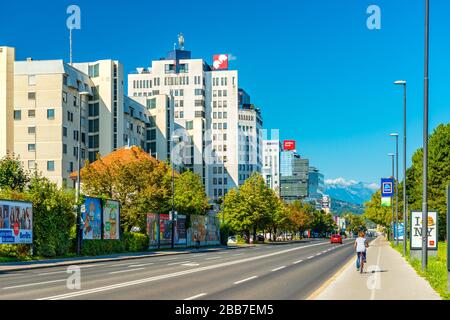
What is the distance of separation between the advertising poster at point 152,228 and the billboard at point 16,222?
18426mm

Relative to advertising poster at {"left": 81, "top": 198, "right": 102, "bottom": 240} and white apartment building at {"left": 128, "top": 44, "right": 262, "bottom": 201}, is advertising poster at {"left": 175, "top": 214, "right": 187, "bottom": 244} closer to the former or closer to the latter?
advertising poster at {"left": 81, "top": 198, "right": 102, "bottom": 240}

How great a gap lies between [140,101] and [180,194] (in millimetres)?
62551

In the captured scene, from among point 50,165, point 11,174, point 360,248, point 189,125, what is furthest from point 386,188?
point 189,125

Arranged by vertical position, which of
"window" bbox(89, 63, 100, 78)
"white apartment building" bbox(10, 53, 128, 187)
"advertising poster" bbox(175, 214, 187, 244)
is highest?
"window" bbox(89, 63, 100, 78)

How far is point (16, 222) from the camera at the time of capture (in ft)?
122

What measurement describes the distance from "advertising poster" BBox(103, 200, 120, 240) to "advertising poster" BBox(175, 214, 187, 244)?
1390cm

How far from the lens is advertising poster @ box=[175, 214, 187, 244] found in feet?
212

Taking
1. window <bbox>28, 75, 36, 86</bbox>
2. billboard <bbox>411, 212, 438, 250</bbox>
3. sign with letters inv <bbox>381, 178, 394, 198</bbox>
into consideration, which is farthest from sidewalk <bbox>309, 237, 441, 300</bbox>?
window <bbox>28, 75, 36, 86</bbox>

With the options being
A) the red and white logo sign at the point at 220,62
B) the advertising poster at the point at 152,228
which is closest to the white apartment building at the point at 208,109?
the red and white logo sign at the point at 220,62

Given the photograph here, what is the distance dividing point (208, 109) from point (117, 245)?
400ft

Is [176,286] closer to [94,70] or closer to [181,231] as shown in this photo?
[181,231]
